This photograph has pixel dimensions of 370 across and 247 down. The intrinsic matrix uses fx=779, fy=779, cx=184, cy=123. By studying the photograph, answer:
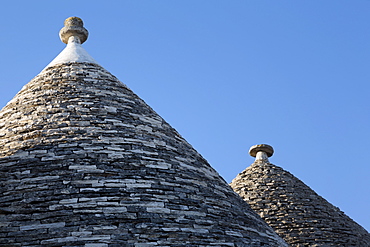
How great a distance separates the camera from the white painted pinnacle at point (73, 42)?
9734 mm

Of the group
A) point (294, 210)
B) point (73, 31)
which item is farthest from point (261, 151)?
point (73, 31)

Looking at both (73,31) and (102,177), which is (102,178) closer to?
(102,177)

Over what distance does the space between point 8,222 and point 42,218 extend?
32 centimetres

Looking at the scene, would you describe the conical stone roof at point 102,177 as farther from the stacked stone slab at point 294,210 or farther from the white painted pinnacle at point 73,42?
the stacked stone slab at point 294,210

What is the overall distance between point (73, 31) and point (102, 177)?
11.3 ft

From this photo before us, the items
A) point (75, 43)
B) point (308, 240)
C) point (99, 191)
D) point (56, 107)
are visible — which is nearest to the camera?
point (99, 191)

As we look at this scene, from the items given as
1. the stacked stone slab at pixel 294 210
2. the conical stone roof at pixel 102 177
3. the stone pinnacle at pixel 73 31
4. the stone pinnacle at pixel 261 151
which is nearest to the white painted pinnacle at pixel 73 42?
the stone pinnacle at pixel 73 31

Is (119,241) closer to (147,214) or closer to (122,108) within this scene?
(147,214)

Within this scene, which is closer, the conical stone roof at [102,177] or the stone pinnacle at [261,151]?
the conical stone roof at [102,177]

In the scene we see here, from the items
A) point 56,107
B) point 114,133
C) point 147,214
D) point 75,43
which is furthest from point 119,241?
point 75,43

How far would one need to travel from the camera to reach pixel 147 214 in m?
7.19

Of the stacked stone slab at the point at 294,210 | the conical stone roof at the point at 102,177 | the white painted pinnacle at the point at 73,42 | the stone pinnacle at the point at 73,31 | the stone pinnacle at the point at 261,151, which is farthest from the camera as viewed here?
the stone pinnacle at the point at 261,151

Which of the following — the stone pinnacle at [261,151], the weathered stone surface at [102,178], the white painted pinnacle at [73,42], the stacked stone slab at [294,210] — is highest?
the stone pinnacle at [261,151]

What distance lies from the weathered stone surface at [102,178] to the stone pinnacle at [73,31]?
1252 mm
